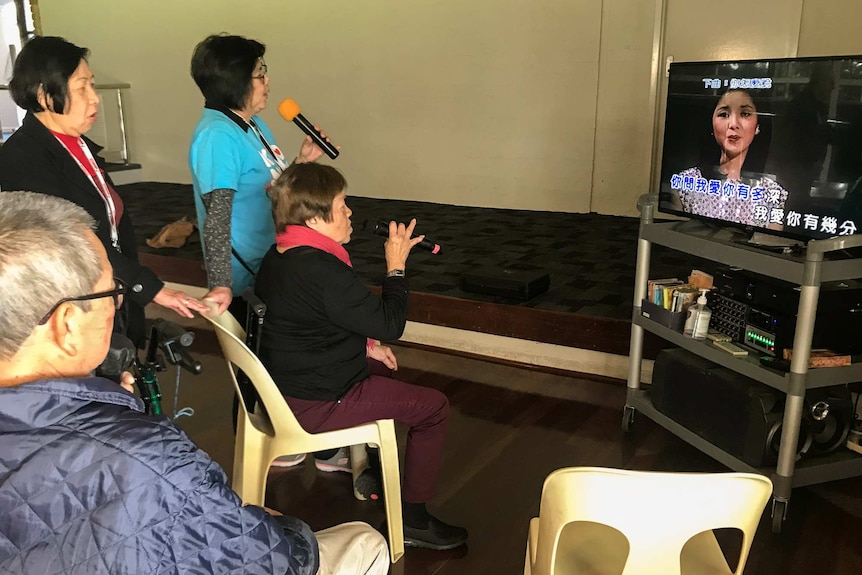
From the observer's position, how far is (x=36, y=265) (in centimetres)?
94

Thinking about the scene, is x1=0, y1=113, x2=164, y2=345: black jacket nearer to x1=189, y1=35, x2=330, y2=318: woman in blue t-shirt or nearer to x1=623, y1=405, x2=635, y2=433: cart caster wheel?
x1=189, y1=35, x2=330, y2=318: woman in blue t-shirt

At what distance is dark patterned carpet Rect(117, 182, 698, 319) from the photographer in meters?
3.83

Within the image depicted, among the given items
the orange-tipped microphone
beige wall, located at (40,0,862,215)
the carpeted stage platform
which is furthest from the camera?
beige wall, located at (40,0,862,215)

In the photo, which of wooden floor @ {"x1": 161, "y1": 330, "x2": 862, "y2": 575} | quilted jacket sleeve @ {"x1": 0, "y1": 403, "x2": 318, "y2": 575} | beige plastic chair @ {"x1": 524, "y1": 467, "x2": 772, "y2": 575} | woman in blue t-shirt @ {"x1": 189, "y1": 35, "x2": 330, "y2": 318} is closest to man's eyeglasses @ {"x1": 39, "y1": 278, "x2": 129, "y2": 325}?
quilted jacket sleeve @ {"x1": 0, "y1": 403, "x2": 318, "y2": 575}

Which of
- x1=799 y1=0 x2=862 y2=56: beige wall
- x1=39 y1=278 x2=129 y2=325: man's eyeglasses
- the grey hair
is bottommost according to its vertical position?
x1=39 y1=278 x2=129 y2=325: man's eyeglasses

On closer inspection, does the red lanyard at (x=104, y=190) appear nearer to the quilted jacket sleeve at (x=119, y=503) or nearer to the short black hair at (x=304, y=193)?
the short black hair at (x=304, y=193)

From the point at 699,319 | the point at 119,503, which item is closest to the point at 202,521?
the point at 119,503

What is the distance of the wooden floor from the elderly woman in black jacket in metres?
0.90

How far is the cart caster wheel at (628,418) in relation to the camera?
2.88 m

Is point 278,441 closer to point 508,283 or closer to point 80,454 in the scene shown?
point 80,454

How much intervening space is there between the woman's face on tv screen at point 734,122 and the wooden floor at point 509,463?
3.63 ft

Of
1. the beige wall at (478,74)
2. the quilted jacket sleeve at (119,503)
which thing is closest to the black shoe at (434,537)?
the quilted jacket sleeve at (119,503)

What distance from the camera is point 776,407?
92.6 inches

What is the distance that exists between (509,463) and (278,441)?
0.96 m
